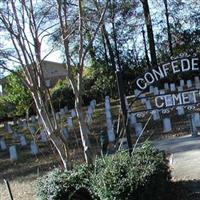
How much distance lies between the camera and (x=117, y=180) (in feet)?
20.0

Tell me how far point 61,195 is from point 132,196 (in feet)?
3.74

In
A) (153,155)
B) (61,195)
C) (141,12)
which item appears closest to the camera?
(61,195)

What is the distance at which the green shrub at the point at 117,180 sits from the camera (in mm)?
5969

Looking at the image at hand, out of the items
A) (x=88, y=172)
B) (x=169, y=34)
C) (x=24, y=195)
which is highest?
(x=169, y=34)

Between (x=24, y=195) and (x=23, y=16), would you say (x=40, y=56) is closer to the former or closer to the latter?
(x=23, y=16)

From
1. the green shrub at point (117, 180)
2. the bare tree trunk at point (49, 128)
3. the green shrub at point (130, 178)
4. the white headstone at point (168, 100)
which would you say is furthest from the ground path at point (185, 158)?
the bare tree trunk at point (49, 128)

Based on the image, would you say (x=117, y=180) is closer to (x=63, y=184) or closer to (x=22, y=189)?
(x=63, y=184)

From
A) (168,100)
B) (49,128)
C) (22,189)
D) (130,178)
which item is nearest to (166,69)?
(168,100)

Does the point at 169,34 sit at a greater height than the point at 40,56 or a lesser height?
greater

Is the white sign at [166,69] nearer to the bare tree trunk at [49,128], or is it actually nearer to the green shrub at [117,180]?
the green shrub at [117,180]

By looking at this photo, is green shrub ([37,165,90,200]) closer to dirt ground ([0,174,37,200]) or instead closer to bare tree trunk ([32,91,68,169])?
bare tree trunk ([32,91,68,169])

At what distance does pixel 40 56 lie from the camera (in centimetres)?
753

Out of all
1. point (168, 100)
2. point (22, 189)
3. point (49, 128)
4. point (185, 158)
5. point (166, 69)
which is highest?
point (166, 69)

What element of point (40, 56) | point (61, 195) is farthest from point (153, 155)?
point (40, 56)
